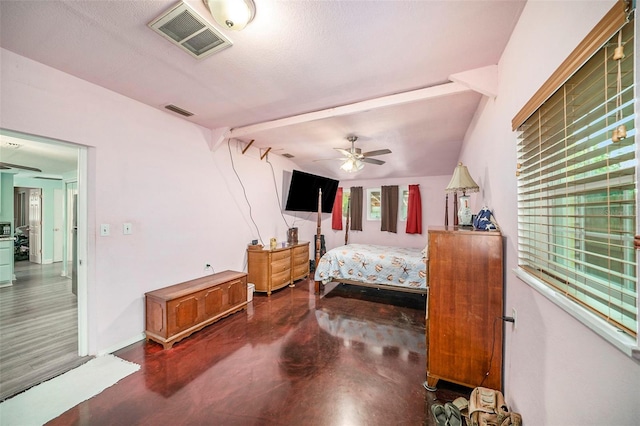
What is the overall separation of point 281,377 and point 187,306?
1.32m

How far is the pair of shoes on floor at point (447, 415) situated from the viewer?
153 cm

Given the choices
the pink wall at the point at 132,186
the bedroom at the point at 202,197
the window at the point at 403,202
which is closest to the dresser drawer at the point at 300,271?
the bedroom at the point at 202,197

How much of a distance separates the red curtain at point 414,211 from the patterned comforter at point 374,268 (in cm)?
176

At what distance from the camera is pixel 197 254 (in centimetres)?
327

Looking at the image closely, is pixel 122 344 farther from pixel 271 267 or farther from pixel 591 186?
pixel 591 186

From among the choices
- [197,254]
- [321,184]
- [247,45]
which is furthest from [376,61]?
[321,184]

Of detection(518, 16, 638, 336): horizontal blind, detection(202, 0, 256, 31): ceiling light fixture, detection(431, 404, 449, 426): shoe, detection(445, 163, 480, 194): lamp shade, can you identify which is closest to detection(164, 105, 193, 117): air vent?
detection(202, 0, 256, 31): ceiling light fixture

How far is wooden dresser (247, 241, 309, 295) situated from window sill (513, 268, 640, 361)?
3465 mm

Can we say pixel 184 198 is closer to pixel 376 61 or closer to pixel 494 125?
pixel 376 61

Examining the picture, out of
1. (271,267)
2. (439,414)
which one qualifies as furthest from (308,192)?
(439,414)

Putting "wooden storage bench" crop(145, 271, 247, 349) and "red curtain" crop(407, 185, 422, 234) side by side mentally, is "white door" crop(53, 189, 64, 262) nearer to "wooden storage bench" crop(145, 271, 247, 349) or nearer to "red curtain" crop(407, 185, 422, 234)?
"wooden storage bench" crop(145, 271, 247, 349)

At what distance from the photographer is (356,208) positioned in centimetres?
624

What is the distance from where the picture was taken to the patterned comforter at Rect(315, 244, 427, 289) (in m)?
3.58

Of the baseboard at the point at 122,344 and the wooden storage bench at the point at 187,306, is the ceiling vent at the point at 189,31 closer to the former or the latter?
the wooden storage bench at the point at 187,306
